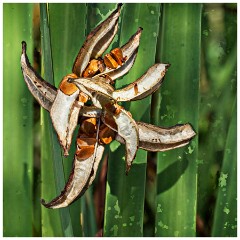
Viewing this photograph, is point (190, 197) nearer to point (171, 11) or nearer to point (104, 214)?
point (104, 214)

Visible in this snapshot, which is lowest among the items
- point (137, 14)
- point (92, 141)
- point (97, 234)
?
point (97, 234)

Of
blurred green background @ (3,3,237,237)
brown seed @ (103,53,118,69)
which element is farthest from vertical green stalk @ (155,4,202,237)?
brown seed @ (103,53,118,69)

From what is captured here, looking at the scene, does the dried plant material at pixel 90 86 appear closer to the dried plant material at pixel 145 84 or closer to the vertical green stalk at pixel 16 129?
the dried plant material at pixel 145 84

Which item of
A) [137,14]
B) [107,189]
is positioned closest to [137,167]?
[107,189]

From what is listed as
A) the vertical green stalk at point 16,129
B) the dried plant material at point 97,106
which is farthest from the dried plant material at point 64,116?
the vertical green stalk at point 16,129

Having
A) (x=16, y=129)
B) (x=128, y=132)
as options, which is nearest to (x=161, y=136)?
(x=128, y=132)

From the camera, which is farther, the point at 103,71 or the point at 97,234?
the point at 97,234

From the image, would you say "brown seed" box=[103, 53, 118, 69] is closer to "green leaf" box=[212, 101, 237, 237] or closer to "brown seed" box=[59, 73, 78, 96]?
"brown seed" box=[59, 73, 78, 96]
